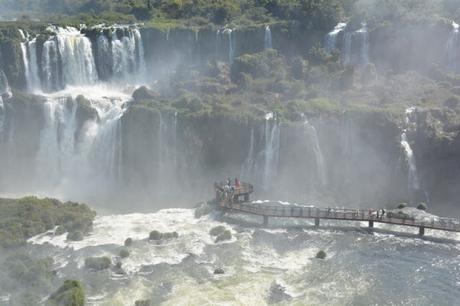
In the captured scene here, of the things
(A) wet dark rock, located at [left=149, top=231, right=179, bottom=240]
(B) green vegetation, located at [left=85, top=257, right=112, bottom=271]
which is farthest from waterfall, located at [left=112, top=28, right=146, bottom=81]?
(B) green vegetation, located at [left=85, top=257, right=112, bottom=271]

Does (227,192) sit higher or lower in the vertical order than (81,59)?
lower

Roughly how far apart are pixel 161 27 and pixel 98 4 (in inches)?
1695

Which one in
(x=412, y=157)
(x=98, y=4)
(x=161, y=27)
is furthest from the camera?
A: (x=98, y=4)

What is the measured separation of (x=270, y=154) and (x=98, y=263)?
29.4 meters

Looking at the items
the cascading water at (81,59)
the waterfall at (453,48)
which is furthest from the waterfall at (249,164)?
the waterfall at (453,48)

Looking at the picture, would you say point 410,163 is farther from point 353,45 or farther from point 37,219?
point 37,219

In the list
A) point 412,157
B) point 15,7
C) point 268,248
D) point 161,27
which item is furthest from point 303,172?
point 15,7

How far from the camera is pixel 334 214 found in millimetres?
55906

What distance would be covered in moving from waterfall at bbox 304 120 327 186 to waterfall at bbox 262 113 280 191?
12.3 ft

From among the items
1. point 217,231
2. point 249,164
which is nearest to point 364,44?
point 249,164

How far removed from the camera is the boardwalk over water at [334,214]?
53.5 m

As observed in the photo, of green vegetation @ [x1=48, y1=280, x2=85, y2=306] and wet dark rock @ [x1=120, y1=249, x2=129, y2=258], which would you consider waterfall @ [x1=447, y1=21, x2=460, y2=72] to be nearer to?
wet dark rock @ [x1=120, y1=249, x2=129, y2=258]

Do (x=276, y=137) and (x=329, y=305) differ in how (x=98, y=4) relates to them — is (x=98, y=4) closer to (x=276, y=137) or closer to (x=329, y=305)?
(x=276, y=137)

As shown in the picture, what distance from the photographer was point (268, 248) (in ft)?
169
